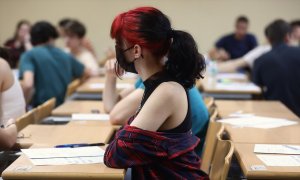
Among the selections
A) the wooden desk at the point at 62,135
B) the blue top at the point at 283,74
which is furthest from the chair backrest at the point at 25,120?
the blue top at the point at 283,74

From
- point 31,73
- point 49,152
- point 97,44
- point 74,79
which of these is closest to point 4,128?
point 49,152

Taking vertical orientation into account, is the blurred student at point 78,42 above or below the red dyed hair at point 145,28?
below

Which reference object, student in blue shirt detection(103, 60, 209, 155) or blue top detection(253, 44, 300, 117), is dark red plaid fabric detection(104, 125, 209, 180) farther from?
blue top detection(253, 44, 300, 117)

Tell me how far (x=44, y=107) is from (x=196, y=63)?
182 cm

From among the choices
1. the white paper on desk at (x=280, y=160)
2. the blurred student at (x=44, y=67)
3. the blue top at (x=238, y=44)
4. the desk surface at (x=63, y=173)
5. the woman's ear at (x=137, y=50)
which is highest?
the woman's ear at (x=137, y=50)

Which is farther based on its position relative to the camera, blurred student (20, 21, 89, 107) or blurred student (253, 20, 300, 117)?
blurred student (20, 21, 89, 107)

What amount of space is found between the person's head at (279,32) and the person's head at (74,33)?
2.29 metres

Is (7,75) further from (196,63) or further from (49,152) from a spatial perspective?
(196,63)

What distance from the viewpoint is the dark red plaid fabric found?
2023 mm

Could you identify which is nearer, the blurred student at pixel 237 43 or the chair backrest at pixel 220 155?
the chair backrest at pixel 220 155

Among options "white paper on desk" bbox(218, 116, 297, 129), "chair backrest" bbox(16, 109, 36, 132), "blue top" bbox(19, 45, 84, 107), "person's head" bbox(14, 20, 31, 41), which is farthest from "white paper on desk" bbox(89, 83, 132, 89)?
"person's head" bbox(14, 20, 31, 41)

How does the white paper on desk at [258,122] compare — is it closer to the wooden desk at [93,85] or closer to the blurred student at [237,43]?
the wooden desk at [93,85]

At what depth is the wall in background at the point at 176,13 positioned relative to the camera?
9.09 metres

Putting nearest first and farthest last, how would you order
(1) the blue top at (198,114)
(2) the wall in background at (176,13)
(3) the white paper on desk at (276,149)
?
(3) the white paper on desk at (276,149) → (1) the blue top at (198,114) → (2) the wall in background at (176,13)
